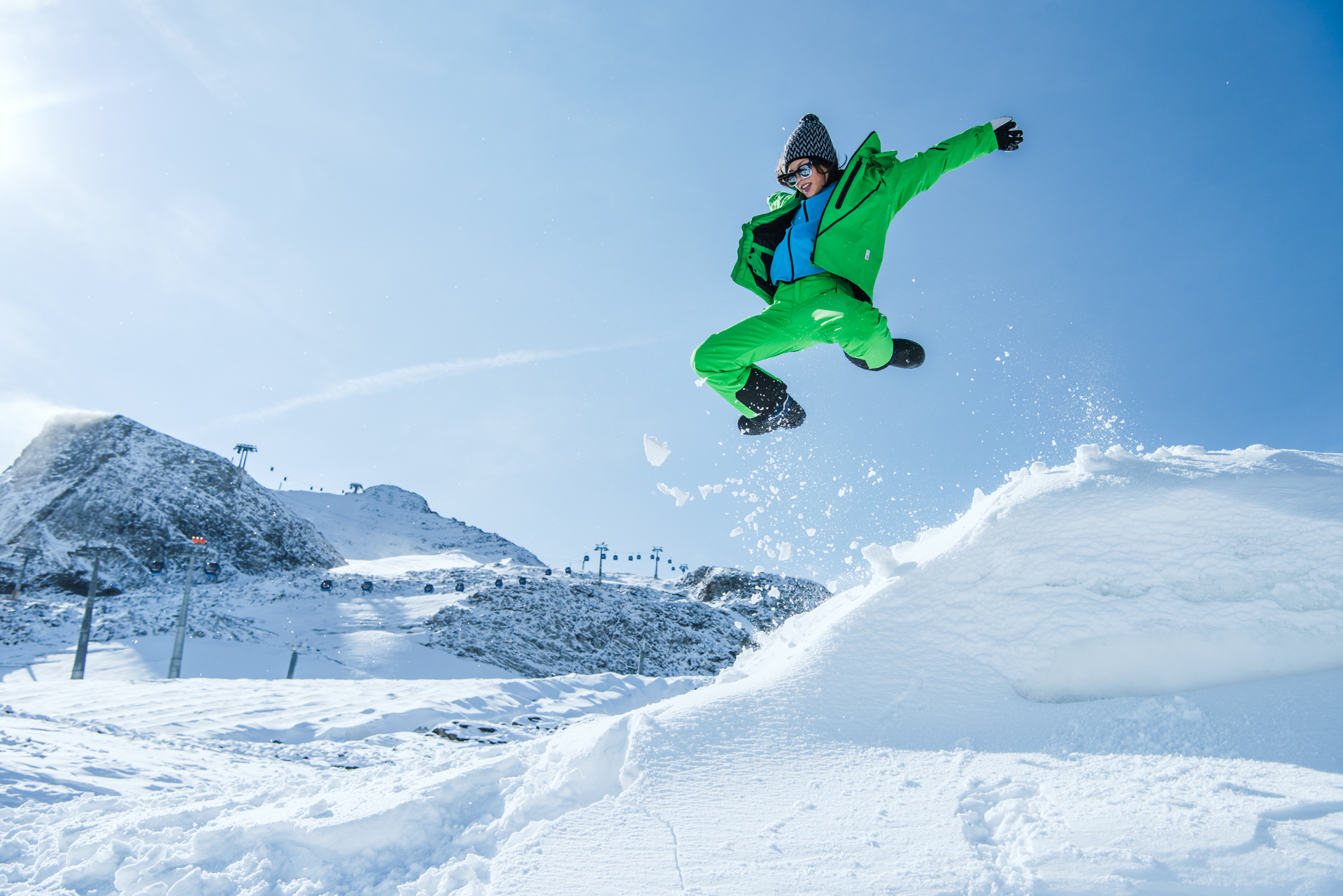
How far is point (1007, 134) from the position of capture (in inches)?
177

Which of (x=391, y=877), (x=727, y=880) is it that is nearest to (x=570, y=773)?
(x=391, y=877)

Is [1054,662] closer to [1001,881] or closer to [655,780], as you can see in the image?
[1001,881]

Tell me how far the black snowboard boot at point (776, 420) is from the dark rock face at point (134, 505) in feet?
223

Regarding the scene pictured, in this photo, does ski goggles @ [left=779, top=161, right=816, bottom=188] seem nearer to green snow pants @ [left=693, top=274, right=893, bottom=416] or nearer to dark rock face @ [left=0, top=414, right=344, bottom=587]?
green snow pants @ [left=693, top=274, right=893, bottom=416]

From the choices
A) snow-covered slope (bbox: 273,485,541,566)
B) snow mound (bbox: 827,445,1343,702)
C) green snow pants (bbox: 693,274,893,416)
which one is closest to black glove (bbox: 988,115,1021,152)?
green snow pants (bbox: 693,274,893,416)

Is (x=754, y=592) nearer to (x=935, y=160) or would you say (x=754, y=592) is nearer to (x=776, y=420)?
(x=776, y=420)

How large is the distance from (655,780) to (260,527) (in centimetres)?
8325

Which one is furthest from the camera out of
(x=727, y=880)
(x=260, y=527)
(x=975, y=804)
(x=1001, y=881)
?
(x=260, y=527)

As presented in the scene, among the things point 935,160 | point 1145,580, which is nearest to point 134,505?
point 935,160

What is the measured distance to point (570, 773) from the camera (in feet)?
10.4

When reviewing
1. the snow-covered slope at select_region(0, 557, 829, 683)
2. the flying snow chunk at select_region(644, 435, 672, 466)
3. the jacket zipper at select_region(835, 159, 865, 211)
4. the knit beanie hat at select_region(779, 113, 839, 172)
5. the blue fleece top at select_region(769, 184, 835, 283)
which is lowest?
the snow-covered slope at select_region(0, 557, 829, 683)

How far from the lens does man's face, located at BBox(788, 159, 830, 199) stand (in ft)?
15.0

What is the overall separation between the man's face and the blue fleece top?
4 cm

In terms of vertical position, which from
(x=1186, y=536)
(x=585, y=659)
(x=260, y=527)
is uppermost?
(x=260, y=527)
